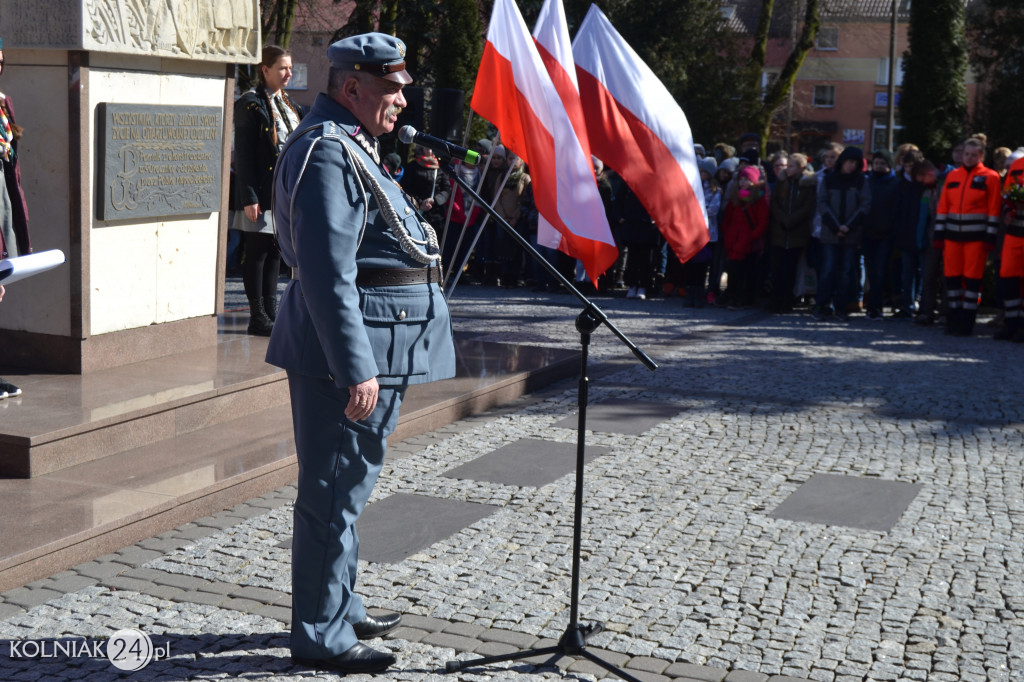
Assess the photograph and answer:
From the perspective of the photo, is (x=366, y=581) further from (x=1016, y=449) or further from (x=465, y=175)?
(x=465, y=175)

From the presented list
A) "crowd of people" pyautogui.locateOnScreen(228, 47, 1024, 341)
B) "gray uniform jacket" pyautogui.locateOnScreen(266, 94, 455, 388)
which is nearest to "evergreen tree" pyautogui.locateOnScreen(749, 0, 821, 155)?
"crowd of people" pyautogui.locateOnScreen(228, 47, 1024, 341)

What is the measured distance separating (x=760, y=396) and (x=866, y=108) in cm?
6312

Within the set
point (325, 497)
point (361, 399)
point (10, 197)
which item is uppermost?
point (10, 197)

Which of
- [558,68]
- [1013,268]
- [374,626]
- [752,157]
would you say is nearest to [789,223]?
[752,157]

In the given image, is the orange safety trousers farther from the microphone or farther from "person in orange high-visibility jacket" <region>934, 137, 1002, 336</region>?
the microphone

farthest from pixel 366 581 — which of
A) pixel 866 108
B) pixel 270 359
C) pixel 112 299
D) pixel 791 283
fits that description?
pixel 866 108

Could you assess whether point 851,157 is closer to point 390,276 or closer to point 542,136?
point 542,136

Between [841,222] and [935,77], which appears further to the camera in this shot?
[935,77]

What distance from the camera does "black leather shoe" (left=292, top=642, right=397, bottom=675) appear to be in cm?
373

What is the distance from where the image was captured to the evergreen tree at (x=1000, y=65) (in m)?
24.5

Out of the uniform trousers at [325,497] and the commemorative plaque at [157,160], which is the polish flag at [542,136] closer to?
the commemorative plaque at [157,160]

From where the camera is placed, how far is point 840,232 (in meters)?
13.2

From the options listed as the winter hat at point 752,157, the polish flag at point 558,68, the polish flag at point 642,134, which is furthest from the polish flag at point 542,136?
the winter hat at point 752,157

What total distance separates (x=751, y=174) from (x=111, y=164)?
8.80 metres
